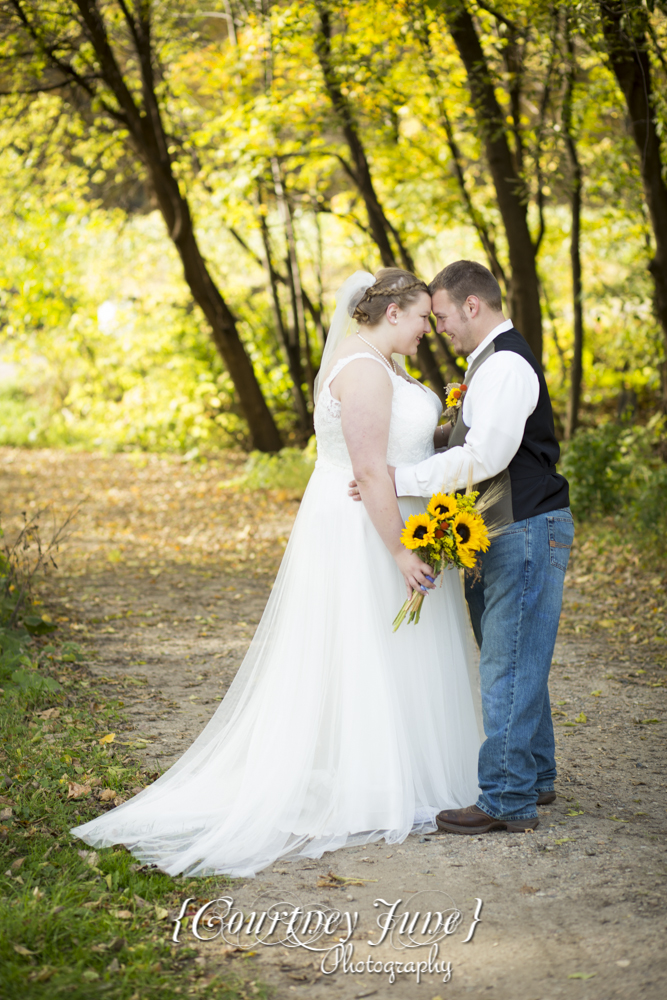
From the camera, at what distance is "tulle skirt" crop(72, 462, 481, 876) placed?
11.3 ft

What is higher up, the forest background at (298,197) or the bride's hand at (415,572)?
the forest background at (298,197)

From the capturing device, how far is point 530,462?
3316mm

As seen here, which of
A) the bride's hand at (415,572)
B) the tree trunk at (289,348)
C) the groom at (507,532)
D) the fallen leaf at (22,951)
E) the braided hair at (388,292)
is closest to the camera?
the fallen leaf at (22,951)

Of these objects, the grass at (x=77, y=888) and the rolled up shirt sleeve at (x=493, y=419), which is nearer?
the grass at (x=77, y=888)

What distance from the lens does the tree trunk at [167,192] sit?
11.3 m

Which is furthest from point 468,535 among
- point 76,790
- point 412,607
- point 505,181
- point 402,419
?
point 505,181

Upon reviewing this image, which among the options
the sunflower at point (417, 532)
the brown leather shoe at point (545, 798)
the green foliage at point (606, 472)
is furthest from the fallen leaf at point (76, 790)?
the green foliage at point (606, 472)

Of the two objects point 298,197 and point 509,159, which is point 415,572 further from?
point 298,197

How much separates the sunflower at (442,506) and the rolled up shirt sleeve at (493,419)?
0.10 meters

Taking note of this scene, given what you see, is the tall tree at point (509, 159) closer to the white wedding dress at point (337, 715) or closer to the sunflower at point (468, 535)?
the white wedding dress at point (337, 715)

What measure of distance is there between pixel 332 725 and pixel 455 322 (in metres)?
1.67

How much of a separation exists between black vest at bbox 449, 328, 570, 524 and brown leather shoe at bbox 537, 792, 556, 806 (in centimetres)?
125

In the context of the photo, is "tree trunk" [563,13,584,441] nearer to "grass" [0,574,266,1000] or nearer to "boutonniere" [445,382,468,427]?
"boutonniere" [445,382,468,427]

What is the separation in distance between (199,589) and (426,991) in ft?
18.5
